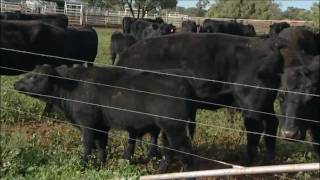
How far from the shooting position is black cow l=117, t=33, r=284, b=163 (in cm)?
562

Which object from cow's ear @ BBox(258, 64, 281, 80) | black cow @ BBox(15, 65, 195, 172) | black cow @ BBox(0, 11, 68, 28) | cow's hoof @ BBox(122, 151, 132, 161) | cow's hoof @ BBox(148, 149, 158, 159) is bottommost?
cow's hoof @ BBox(148, 149, 158, 159)

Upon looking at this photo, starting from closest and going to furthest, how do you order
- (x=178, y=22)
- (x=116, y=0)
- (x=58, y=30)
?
(x=58, y=30) < (x=116, y=0) < (x=178, y=22)

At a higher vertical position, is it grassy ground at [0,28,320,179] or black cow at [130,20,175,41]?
black cow at [130,20,175,41]

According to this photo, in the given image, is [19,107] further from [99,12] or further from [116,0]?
[99,12]

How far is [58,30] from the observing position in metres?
8.50

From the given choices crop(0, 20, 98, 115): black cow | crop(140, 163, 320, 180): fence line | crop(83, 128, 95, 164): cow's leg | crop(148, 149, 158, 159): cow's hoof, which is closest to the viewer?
crop(140, 163, 320, 180): fence line

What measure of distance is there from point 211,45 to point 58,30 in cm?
348

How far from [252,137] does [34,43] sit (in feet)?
12.8

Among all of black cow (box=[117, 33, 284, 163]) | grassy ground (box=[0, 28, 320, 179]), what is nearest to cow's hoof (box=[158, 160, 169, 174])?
grassy ground (box=[0, 28, 320, 179])

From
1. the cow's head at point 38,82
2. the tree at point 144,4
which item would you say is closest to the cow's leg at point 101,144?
the cow's head at point 38,82

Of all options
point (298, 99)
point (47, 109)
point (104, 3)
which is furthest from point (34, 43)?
point (104, 3)

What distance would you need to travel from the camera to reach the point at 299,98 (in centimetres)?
480

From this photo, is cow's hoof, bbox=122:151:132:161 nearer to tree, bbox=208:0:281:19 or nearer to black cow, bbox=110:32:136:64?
black cow, bbox=110:32:136:64

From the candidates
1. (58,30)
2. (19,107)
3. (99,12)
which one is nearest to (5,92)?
(19,107)
